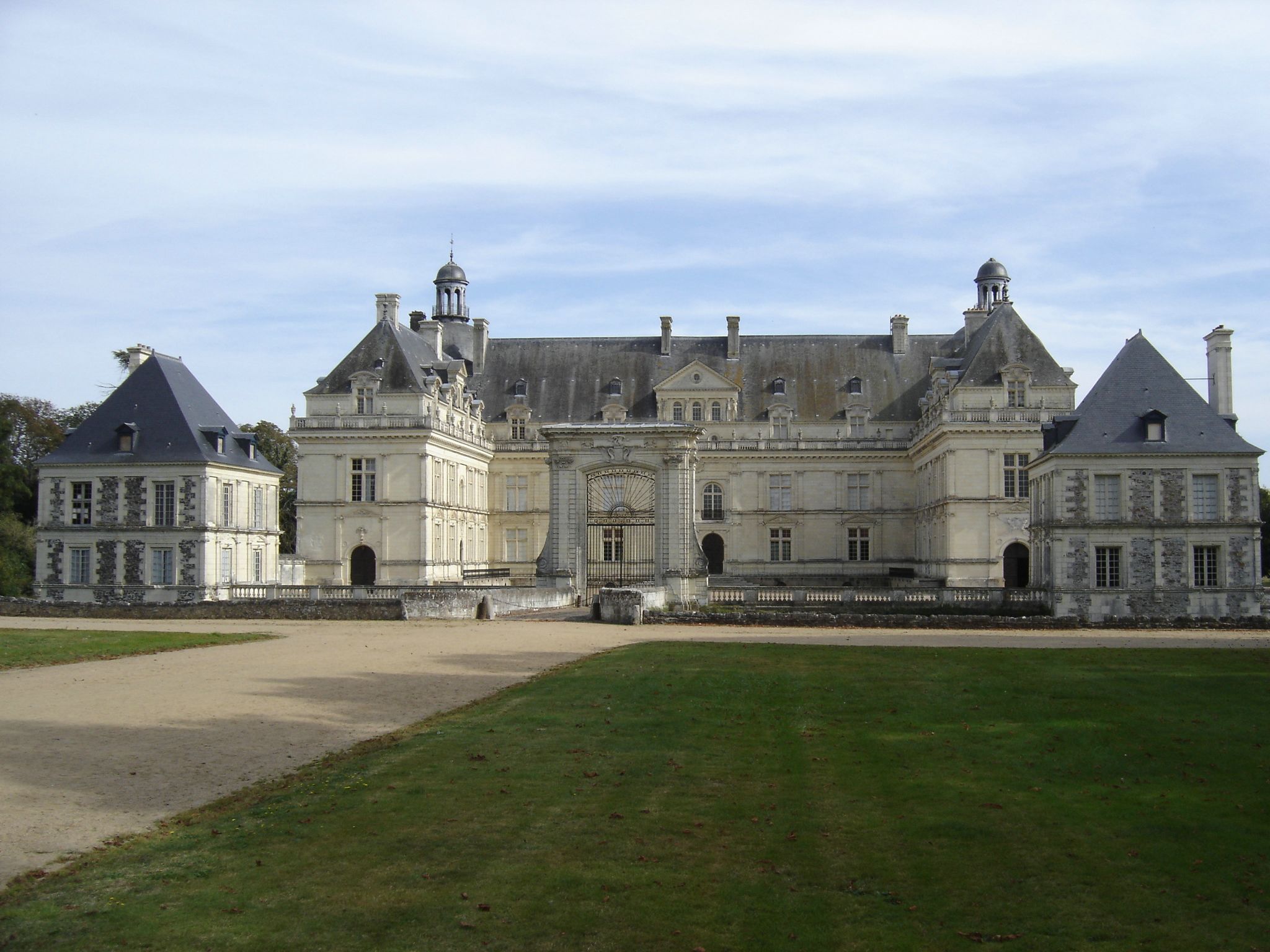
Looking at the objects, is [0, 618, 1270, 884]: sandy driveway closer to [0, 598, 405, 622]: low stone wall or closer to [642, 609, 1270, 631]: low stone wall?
[642, 609, 1270, 631]: low stone wall

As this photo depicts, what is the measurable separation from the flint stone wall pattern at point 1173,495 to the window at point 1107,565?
1450mm

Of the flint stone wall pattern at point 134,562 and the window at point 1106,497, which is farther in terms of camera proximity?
the flint stone wall pattern at point 134,562

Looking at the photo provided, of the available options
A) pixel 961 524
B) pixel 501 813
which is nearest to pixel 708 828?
pixel 501 813

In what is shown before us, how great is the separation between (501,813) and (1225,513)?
84.2 feet

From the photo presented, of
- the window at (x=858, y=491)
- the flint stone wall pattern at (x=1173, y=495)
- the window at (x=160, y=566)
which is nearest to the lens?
the flint stone wall pattern at (x=1173, y=495)

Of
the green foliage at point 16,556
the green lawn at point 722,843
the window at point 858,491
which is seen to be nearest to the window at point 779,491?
the window at point 858,491

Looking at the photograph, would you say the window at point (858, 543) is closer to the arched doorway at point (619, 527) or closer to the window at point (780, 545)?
the window at point (780, 545)

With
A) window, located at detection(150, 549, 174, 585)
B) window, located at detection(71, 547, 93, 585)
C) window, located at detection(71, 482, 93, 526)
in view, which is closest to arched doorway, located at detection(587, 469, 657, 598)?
window, located at detection(150, 549, 174, 585)

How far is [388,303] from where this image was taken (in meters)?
46.1

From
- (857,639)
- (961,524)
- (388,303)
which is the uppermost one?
(388,303)

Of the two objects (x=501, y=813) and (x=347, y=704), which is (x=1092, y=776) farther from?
(x=347, y=704)

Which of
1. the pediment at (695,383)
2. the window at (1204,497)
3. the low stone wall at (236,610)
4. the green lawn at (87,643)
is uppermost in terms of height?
the pediment at (695,383)

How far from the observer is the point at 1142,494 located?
2880 centimetres

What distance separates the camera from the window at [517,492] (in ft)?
168
